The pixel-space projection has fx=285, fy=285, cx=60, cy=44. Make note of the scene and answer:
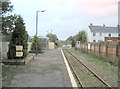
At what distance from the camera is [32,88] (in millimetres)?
11984

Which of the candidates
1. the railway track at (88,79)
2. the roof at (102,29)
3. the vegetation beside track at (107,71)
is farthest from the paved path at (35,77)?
the roof at (102,29)

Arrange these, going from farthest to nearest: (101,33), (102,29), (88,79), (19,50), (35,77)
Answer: (102,29), (101,33), (19,50), (88,79), (35,77)

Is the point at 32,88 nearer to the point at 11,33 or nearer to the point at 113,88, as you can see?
the point at 113,88

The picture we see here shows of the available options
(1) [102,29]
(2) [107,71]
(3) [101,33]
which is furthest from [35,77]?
(1) [102,29]

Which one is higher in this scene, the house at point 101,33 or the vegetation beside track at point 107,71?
the house at point 101,33

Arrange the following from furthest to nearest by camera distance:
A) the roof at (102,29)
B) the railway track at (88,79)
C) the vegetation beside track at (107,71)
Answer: the roof at (102,29) → the vegetation beside track at (107,71) → the railway track at (88,79)

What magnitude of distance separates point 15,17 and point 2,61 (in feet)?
12.7

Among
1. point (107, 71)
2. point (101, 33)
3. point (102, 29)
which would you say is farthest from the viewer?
point (102, 29)

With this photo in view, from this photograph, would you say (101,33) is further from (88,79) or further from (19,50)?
(88,79)

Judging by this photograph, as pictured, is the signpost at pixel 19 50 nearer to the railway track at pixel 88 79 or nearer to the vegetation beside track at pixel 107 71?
the railway track at pixel 88 79

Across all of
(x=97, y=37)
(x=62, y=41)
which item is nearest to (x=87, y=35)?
(x=97, y=37)

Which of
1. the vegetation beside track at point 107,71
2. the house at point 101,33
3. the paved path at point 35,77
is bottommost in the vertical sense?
the vegetation beside track at point 107,71

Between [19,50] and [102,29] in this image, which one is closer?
[19,50]

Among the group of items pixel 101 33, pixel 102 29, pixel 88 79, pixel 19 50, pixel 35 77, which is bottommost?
pixel 88 79
